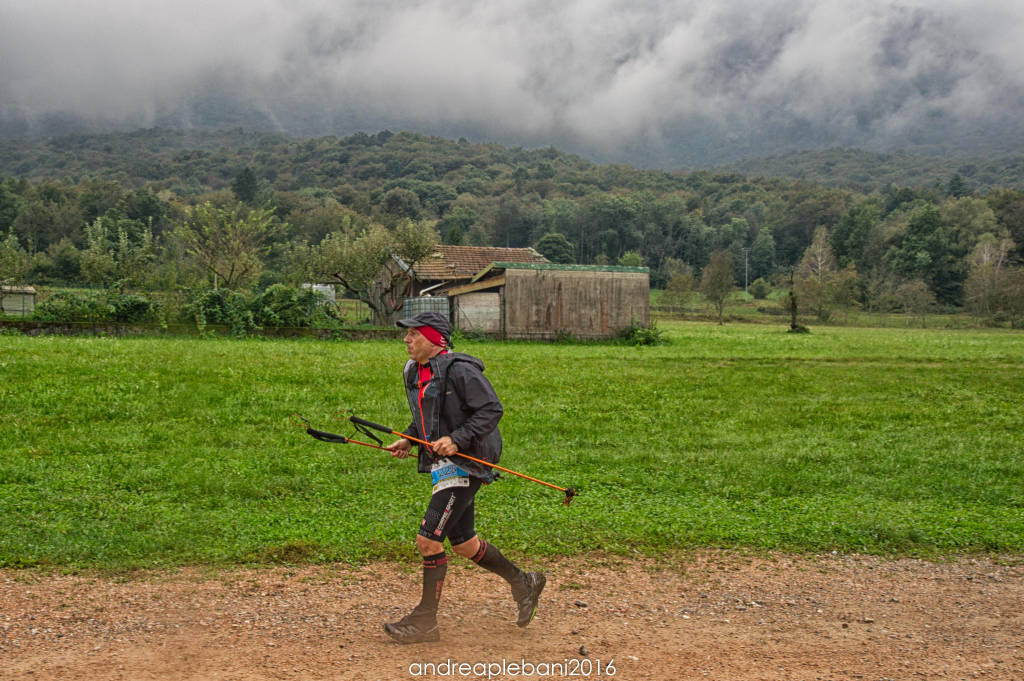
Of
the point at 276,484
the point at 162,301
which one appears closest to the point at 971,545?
the point at 276,484

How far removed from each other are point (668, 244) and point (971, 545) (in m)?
123

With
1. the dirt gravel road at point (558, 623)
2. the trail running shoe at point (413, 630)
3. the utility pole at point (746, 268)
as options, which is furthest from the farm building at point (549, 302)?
the utility pole at point (746, 268)

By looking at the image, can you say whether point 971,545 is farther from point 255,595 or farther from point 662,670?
point 255,595

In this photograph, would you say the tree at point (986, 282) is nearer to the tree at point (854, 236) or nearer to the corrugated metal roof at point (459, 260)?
the tree at point (854, 236)

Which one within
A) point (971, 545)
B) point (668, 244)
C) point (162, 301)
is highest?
point (668, 244)

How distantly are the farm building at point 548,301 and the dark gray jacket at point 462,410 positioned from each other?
90.6 ft

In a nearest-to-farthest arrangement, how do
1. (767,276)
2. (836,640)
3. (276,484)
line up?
(836,640)
(276,484)
(767,276)

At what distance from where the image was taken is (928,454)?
38.7ft

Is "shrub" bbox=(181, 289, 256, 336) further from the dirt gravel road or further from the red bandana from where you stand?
the red bandana

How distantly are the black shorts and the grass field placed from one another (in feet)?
6.70

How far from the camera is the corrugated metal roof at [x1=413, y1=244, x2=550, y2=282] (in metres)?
41.7

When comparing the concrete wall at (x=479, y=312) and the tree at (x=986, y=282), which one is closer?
the concrete wall at (x=479, y=312)

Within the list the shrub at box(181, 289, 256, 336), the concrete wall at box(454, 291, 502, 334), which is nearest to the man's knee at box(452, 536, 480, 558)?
the shrub at box(181, 289, 256, 336)

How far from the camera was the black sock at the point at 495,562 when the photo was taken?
5539 mm
